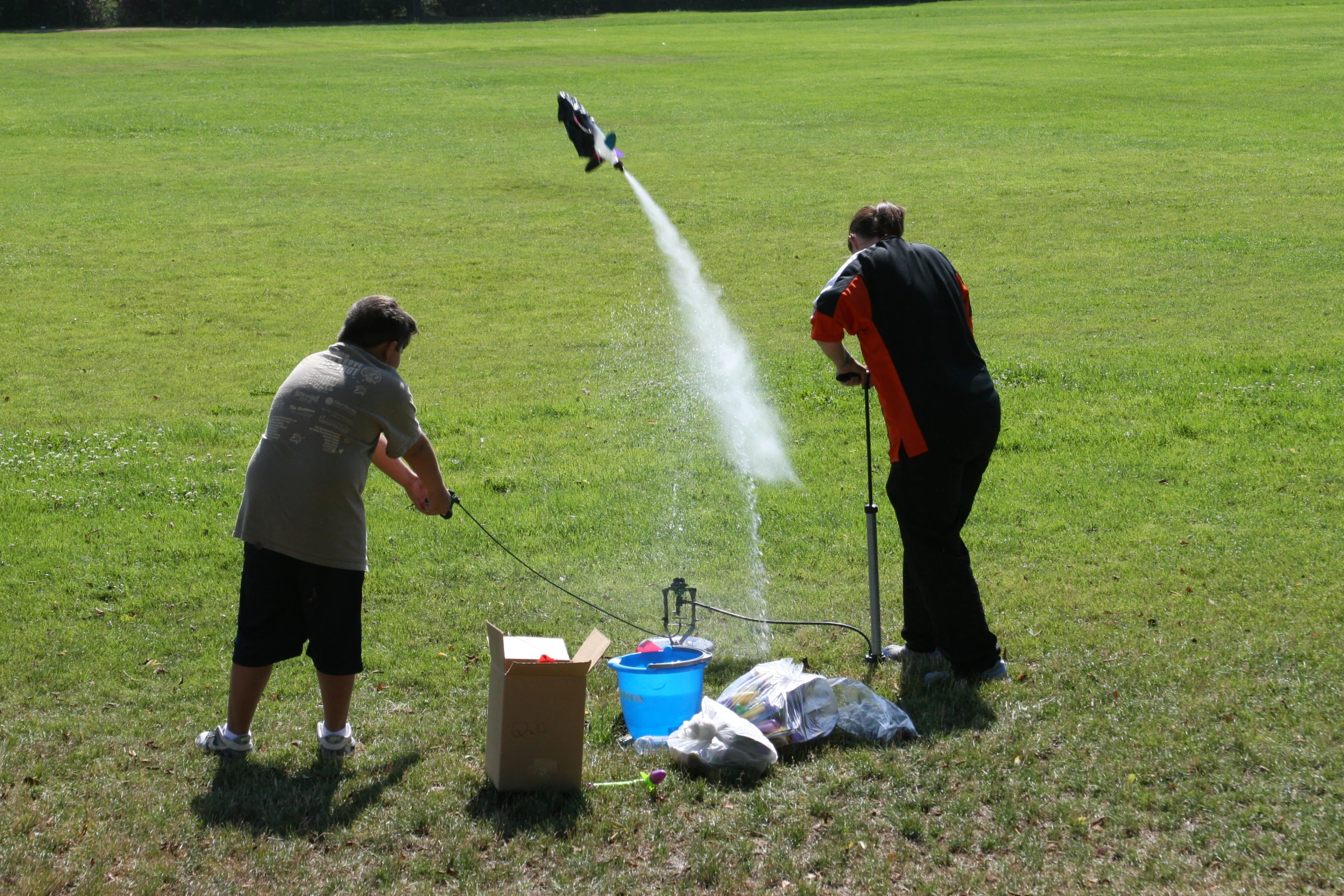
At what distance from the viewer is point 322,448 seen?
499 cm

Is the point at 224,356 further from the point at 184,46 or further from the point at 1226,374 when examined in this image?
the point at 184,46

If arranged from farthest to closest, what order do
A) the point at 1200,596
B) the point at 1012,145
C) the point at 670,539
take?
the point at 1012,145
the point at 670,539
the point at 1200,596

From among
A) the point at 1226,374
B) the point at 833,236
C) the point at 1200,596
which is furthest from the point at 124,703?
the point at 833,236

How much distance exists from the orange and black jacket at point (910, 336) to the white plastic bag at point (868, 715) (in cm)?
114

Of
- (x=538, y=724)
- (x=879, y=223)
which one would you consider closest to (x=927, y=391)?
(x=879, y=223)

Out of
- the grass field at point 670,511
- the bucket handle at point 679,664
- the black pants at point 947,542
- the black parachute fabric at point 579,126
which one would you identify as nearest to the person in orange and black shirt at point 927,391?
the black pants at point 947,542

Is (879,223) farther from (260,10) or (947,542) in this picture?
(260,10)

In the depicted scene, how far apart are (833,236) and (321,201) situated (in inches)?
398

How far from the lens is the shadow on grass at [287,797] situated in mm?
4789

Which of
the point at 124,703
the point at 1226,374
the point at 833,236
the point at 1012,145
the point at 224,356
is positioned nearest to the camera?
the point at 124,703

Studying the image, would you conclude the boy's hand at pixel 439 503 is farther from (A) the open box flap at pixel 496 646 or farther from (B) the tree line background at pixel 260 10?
(B) the tree line background at pixel 260 10

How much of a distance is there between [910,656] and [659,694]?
148cm

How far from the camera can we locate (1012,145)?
28016mm

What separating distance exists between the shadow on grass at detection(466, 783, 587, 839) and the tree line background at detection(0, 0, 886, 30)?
63952mm
